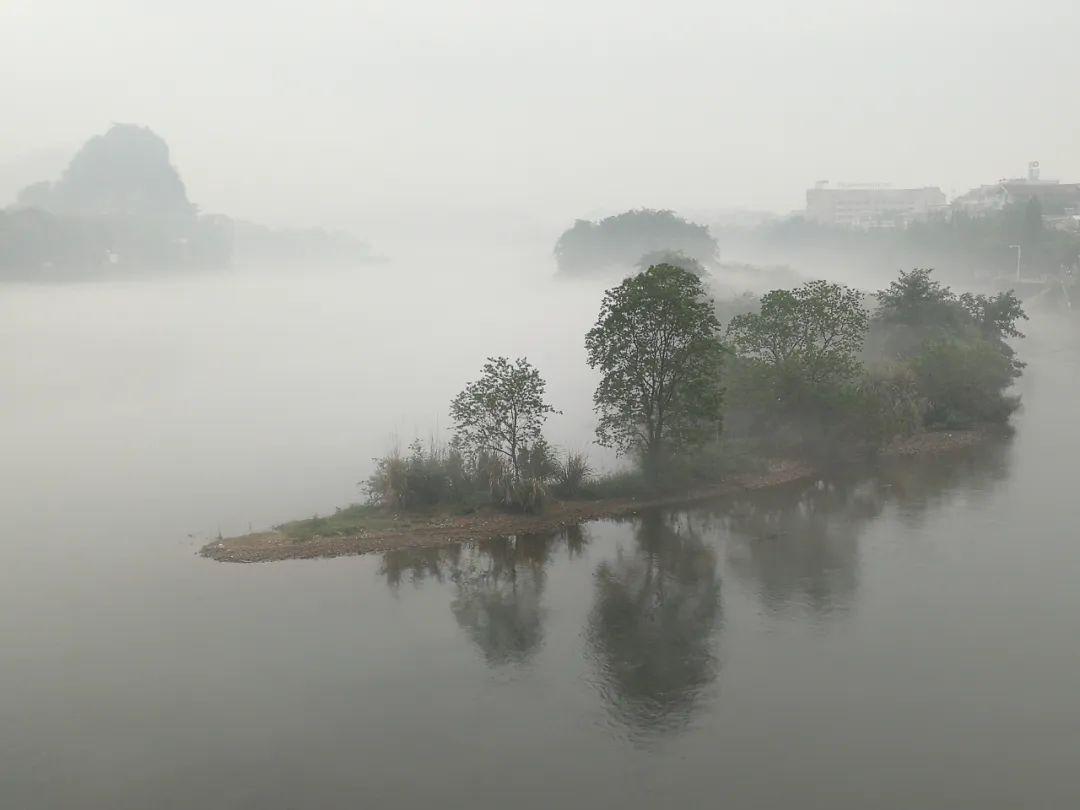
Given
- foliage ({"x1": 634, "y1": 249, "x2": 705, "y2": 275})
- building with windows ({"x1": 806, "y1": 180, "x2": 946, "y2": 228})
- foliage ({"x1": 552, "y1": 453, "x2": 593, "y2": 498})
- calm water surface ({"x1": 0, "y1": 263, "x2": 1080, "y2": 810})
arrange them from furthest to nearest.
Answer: building with windows ({"x1": 806, "y1": 180, "x2": 946, "y2": 228}) < foliage ({"x1": 634, "y1": 249, "x2": 705, "y2": 275}) < foliage ({"x1": 552, "y1": 453, "x2": 593, "y2": 498}) < calm water surface ({"x1": 0, "y1": 263, "x2": 1080, "y2": 810})

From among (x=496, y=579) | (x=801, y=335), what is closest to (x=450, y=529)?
(x=496, y=579)

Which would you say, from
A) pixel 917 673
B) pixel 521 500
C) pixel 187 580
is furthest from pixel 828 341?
pixel 187 580

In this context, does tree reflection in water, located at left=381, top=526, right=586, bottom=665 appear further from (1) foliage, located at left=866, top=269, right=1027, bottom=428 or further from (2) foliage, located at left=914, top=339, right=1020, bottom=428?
(1) foliage, located at left=866, top=269, right=1027, bottom=428

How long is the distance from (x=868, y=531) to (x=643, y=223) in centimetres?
4913

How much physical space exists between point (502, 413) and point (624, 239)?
47.9 meters

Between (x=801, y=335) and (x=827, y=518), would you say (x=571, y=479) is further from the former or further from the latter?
(x=801, y=335)

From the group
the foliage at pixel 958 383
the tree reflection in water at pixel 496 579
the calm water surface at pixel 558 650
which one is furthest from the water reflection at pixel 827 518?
the tree reflection in water at pixel 496 579

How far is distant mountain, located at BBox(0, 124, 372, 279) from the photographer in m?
53.8

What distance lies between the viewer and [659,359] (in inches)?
529

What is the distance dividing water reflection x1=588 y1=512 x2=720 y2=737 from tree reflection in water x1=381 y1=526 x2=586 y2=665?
2.29ft

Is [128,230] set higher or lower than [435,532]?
higher

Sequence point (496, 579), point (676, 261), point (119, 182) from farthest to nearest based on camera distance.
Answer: point (119, 182) < point (676, 261) < point (496, 579)

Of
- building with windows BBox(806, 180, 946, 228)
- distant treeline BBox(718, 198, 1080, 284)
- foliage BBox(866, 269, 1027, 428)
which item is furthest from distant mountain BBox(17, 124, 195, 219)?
foliage BBox(866, 269, 1027, 428)

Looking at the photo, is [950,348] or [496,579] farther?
[950,348]
